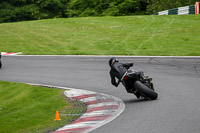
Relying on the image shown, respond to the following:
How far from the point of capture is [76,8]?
57531 mm

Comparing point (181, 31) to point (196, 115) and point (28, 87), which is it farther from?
point (196, 115)

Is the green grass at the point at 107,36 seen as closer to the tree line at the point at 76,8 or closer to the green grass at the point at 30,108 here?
the green grass at the point at 30,108

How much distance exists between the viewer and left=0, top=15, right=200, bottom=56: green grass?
76.2 ft

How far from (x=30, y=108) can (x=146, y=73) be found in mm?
6284

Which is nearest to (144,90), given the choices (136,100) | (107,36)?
(136,100)

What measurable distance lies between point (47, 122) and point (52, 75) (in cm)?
757

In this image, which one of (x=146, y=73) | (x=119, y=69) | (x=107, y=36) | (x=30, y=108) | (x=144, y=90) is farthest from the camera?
(x=107, y=36)

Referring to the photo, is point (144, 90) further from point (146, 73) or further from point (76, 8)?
point (76, 8)

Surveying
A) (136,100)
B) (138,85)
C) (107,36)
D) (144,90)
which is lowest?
(107,36)

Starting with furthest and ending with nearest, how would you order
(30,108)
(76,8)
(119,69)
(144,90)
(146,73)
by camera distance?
(76,8) < (146,73) < (119,69) < (30,108) < (144,90)

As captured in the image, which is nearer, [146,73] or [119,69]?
[119,69]

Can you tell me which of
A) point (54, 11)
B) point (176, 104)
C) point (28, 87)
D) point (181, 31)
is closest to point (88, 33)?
point (181, 31)

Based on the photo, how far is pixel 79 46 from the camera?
25.5 m

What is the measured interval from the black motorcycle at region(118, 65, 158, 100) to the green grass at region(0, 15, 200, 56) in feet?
34.4
